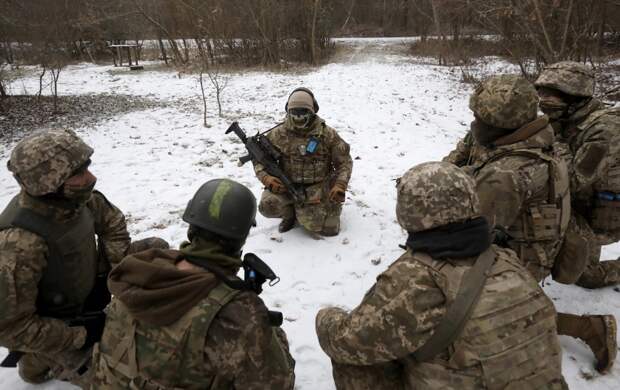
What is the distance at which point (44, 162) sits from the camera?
7.18 feet

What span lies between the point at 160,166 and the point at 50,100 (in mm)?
6960

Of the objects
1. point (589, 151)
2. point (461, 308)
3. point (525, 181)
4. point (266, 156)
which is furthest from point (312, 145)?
point (461, 308)

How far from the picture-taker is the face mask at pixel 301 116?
4340mm

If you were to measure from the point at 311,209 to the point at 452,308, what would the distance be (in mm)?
→ 3052

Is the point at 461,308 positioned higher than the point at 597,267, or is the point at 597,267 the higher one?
the point at 461,308

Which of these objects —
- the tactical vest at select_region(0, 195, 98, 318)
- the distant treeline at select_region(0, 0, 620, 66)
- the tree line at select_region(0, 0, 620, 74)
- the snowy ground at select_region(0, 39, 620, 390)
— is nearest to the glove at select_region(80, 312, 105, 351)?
the tactical vest at select_region(0, 195, 98, 318)

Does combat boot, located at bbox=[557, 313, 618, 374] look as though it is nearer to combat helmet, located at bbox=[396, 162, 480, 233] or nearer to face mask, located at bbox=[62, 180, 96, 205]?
combat helmet, located at bbox=[396, 162, 480, 233]

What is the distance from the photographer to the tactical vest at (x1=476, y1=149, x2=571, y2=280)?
259cm

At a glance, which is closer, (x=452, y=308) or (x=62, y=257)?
(x=452, y=308)

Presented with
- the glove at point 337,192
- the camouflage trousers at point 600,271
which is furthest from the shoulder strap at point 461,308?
the glove at point 337,192

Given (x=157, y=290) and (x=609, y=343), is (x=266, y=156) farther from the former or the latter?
(x=609, y=343)

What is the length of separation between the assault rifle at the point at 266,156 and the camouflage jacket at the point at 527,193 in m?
2.28

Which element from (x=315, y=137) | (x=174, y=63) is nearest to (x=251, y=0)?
(x=174, y=63)

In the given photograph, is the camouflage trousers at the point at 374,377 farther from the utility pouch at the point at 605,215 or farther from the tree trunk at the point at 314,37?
the tree trunk at the point at 314,37
